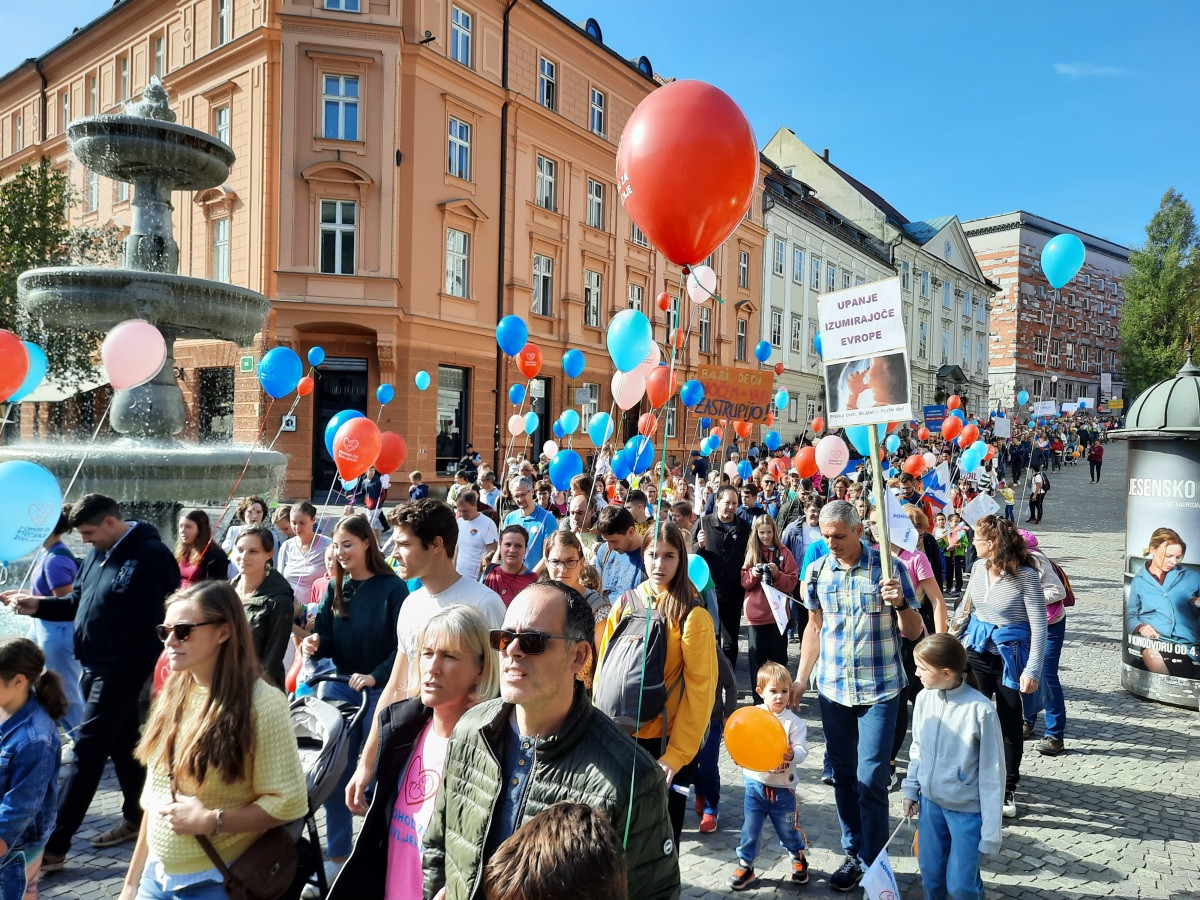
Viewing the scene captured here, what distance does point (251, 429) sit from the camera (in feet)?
66.5

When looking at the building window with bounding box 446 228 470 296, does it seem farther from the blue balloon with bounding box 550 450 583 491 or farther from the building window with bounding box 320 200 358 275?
the blue balloon with bounding box 550 450 583 491

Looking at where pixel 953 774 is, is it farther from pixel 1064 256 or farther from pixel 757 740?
pixel 1064 256

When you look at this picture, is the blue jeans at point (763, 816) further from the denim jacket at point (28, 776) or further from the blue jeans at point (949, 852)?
the denim jacket at point (28, 776)

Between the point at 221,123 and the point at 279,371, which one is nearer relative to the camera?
the point at 279,371

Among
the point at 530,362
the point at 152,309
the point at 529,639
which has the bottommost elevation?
the point at 529,639

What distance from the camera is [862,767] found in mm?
3719

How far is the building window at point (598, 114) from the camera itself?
26.9m

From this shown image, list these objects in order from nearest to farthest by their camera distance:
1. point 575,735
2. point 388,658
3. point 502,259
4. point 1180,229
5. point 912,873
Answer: point 575,735 < point 388,658 < point 912,873 < point 502,259 < point 1180,229

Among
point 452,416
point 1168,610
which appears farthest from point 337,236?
point 1168,610

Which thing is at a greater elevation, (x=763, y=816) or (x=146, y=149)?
(x=146, y=149)

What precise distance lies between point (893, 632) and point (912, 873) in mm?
1171

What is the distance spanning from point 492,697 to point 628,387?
5.54 meters

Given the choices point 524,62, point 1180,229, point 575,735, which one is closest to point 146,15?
point 524,62

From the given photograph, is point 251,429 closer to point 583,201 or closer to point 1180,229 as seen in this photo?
point 583,201
